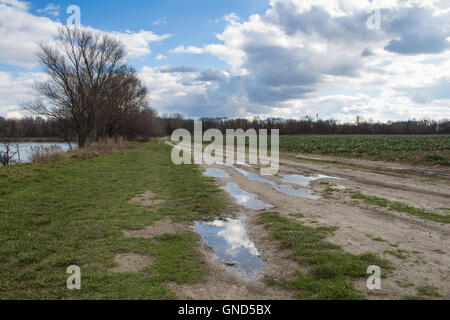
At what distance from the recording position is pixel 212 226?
758 cm

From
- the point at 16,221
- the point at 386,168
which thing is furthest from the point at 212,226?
the point at 386,168

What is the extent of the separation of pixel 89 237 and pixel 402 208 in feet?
30.5

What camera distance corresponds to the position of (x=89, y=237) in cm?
611

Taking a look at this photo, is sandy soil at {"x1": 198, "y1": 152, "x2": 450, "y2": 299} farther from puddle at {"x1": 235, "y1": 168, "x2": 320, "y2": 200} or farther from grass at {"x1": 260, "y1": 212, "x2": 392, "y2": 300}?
puddle at {"x1": 235, "y1": 168, "x2": 320, "y2": 200}

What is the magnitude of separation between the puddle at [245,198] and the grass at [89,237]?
0.72 m

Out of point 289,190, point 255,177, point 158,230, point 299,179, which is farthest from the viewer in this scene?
point 255,177

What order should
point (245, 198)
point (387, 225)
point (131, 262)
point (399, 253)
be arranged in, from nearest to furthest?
point (131, 262), point (399, 253), point (387, 225), point (245, 198)

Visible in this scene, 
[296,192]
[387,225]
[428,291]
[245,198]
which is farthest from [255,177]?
[428,291]

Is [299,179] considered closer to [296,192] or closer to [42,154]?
[296,192]

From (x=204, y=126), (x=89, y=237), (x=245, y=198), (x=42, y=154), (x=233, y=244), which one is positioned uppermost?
(x=204, y=126)

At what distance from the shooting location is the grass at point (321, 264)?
161 inches

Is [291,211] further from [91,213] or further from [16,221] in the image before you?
[16,221]
